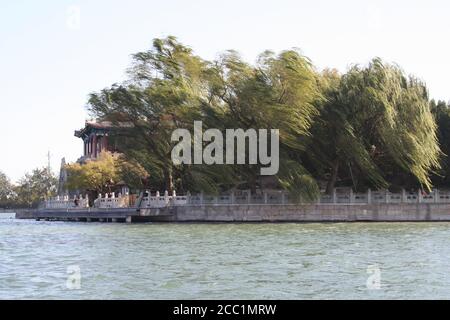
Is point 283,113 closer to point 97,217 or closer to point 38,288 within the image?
point 97,217

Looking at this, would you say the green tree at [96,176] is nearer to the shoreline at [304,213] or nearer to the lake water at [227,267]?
the shoreline at [304,213]

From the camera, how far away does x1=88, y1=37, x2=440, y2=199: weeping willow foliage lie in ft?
124

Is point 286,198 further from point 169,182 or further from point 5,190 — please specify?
point 5,190

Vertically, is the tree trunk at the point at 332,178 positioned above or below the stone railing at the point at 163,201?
above

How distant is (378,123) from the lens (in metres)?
38.7

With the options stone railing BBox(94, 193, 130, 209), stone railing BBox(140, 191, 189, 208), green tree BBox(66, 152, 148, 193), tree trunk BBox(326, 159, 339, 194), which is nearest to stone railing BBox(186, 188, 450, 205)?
stone railing BBox(140, 191, 189, 208)

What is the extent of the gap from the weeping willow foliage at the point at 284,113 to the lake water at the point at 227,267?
38.1ft

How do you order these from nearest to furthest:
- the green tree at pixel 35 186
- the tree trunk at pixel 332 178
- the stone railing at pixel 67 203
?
1. the tree trunk at pixel 332 178
2. the stone railing at pixel 67 203
3. the green tree at pixel 35 186

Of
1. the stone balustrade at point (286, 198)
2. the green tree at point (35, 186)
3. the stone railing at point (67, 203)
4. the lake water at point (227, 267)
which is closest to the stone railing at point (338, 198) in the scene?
the stone balustrade at point (286, 198)

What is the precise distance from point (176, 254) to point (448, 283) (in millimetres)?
7603

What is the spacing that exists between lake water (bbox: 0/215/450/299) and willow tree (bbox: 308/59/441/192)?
37.8 feet

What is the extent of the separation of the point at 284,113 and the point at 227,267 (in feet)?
69.9

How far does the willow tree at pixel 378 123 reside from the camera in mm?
37906

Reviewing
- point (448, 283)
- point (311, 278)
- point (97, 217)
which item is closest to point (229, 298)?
point (311, 278)
